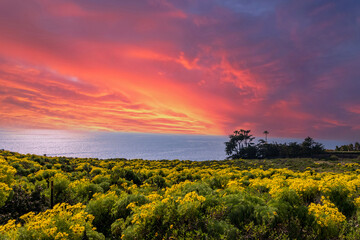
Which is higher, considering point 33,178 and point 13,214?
point 33,178

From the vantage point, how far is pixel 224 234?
18.4 feet

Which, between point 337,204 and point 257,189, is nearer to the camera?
point 337,204

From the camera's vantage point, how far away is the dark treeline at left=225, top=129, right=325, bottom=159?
233 ft

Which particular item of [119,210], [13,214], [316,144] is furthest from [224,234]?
[316,144]

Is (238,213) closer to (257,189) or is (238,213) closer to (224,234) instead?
(224,234)

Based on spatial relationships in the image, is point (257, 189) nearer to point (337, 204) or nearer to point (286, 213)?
point (337, 204)

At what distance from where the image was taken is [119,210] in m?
7.77

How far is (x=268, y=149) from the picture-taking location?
8175cm

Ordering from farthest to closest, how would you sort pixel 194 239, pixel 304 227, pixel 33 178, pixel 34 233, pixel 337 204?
1. pixel 33 178
2. pixel 337 204
3. pixel 304 227
4. pixel 194 239
5. pixel 34 233

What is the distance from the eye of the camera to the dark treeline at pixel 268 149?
7094 cm

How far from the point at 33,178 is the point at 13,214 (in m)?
6.65

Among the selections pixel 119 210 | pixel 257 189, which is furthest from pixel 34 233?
pixel 257 189

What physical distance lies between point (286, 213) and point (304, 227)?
647 millimetres

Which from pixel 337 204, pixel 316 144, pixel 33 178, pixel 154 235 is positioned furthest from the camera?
pixel 316 144
